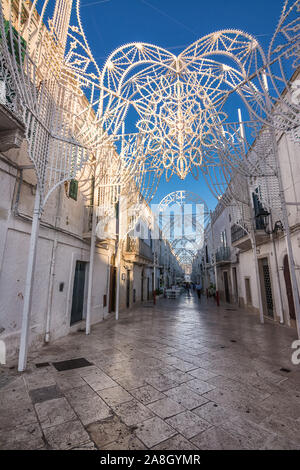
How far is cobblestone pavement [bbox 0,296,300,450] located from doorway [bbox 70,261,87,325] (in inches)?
83.4

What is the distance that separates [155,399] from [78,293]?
5.67m

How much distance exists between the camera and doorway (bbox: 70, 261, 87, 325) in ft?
24.5

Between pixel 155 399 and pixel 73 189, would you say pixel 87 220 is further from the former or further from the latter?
pixel 155 399

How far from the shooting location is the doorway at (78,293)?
7.46 metres

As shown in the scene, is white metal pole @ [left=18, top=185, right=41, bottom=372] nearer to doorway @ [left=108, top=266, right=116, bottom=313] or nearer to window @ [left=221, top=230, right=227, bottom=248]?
doorway @ [left=108, top=266, right=116, bottom=313]

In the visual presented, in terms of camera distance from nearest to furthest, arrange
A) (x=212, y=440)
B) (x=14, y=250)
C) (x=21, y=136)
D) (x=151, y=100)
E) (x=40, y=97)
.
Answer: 1. (x=212, y=440)
2. (x=21, y=136)
3. (x=40, y=97)
4. (x=14, y=250)
5. (x=151, y=100)

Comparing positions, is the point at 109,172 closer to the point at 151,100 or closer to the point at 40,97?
the point at 151,100

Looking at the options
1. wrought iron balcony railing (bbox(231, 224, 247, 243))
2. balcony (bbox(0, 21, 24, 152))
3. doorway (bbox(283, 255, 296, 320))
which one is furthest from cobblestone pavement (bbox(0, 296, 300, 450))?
wrought iron balcony railing (bbox(231, 224, 247, 243))

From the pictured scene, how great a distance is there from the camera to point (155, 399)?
2.87 meters

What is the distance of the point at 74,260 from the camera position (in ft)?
24.5

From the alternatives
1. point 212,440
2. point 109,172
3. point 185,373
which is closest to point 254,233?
point 109,172

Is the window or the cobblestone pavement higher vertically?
the window

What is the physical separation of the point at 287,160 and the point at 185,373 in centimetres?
837

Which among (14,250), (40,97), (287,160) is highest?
(287,160)
